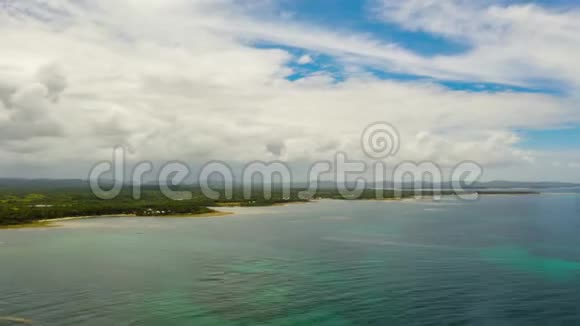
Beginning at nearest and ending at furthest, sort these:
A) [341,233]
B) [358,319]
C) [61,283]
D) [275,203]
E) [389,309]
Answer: [358,319] < [389,309] < [61,283] < [341,233] < [275,203]

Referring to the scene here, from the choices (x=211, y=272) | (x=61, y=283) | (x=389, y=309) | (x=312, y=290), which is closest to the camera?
(x=389, y=309)

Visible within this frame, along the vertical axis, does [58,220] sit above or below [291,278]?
above

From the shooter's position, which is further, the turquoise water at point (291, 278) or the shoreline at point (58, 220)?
the shoreline at point (58, 220)

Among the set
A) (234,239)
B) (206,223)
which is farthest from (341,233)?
(206,223)

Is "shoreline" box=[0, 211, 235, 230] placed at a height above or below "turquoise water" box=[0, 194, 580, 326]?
above

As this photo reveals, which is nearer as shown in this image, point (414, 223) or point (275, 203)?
point (414, 223)

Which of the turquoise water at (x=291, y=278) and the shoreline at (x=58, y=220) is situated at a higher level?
the shoreline at (x=58, y=220)

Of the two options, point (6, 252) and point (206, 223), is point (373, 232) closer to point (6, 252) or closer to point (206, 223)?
point (206, 223)

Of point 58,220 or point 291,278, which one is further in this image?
point 58,220
